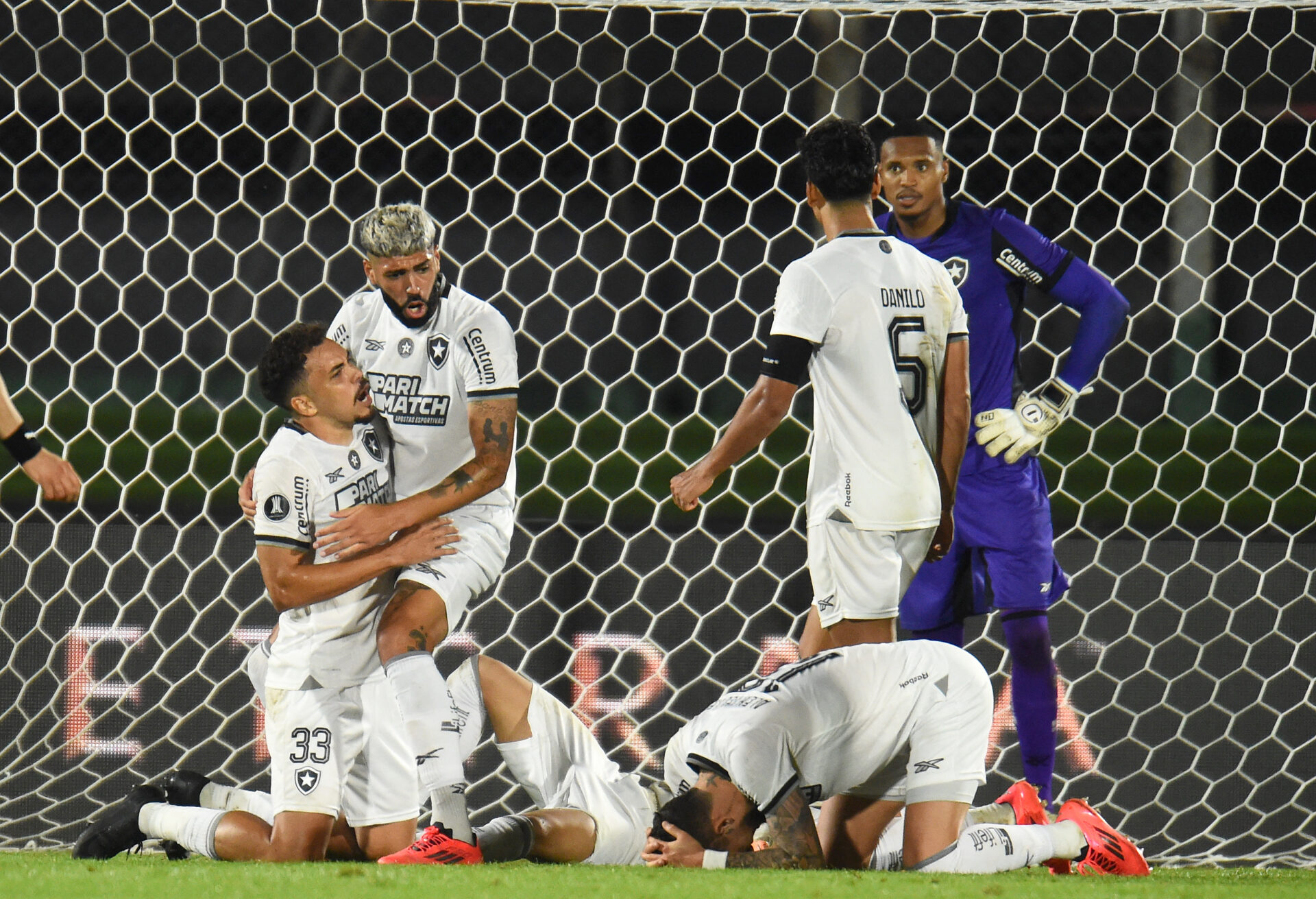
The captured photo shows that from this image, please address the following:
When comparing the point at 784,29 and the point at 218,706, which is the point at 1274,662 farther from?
the point at 784,29

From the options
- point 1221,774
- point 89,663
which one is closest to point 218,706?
point 89,663

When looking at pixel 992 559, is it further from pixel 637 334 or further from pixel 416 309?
pixel 637 334

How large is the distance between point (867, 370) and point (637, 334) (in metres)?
3.86

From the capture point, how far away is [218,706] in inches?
129

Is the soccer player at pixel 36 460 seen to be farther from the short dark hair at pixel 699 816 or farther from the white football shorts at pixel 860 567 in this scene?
the white football shorts at pixel 860 567

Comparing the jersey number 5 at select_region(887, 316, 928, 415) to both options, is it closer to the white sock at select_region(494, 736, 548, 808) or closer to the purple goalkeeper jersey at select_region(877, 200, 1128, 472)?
the purple goalkeeper jersey at select_region(877, 200, 1128, 472)

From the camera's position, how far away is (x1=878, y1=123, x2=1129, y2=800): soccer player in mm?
2527

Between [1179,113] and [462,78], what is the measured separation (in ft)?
11.2

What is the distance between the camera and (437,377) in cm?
234

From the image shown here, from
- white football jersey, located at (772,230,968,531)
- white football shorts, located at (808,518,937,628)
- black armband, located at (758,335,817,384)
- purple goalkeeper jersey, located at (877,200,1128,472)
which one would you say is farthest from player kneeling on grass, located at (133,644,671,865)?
purple goalkeeper jersey, located at (877,200,1128,472)

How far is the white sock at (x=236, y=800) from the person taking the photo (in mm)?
2219

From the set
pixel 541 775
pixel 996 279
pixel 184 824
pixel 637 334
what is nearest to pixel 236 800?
pixel 184 824

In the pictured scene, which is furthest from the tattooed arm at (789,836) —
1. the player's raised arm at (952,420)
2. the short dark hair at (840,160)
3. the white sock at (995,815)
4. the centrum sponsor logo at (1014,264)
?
the centrum sponsor logo at (1014,264)

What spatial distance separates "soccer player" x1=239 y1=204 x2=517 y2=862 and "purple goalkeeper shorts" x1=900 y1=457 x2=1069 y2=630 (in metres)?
0.85
